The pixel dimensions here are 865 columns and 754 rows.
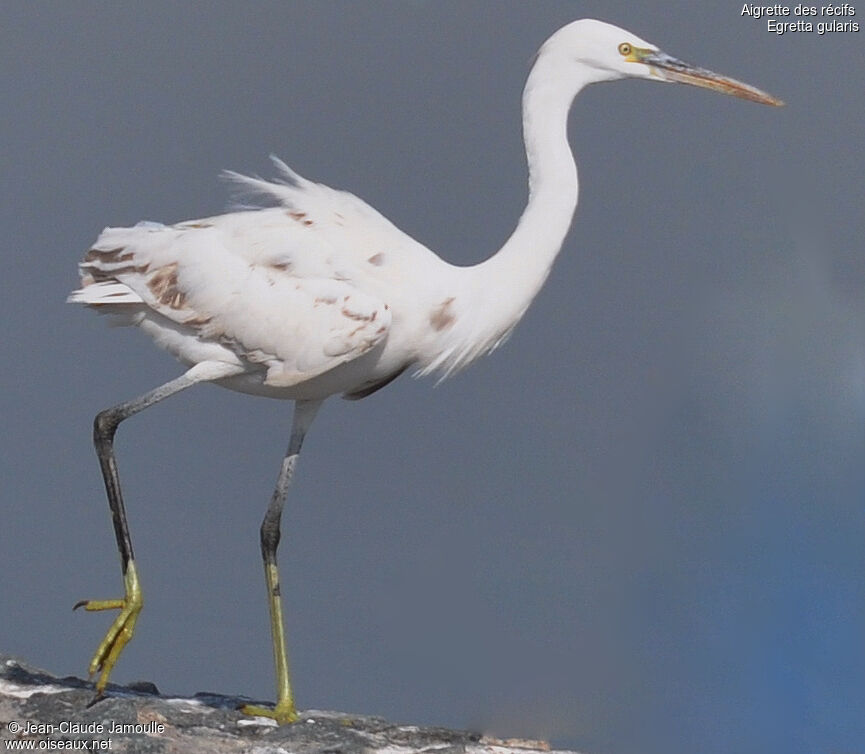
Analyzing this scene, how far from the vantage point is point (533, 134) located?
1038cm

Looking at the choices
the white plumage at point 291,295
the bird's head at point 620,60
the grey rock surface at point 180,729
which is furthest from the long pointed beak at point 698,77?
the grey rock surface at point 180,729

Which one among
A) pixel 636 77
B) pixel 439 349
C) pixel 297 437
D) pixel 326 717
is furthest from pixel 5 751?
pixel 636 77

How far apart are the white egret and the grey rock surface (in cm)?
22

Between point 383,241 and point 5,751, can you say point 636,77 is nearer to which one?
point 383,241

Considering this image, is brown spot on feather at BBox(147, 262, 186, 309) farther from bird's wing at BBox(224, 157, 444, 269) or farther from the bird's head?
the bird's head

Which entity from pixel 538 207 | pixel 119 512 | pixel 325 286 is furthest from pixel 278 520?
pixel 538 207

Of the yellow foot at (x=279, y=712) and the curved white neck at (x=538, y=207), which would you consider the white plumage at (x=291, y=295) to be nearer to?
the curved white neck at (x=538, y=207)

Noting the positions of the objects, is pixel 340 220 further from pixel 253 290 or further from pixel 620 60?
pixel 620 60

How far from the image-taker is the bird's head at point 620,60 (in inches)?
413

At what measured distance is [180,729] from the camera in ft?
32.3

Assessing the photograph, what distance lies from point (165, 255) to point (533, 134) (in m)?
2.35

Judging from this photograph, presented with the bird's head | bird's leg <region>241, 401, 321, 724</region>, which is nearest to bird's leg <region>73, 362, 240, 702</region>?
bird's leg <region>241, 401, 321, 724</region>

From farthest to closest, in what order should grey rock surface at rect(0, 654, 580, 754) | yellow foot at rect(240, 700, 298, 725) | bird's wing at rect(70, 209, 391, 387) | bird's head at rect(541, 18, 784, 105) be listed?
bird's head at rect(541, 18, 784, 105)
yellow foot at rect(240, 700, 298, 725)
bird's wing at rect(70, 209, 391, 387)
grey rock surface at rect(0, 654, 580, 754)

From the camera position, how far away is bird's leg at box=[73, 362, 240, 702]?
32.7 ft
